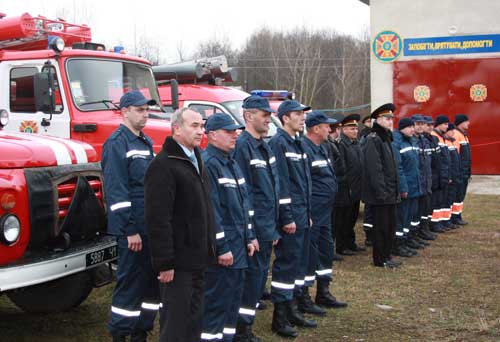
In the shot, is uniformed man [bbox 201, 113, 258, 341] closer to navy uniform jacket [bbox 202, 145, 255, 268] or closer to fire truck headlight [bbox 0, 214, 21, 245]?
navy uniform jacket [bbox 202, 145, 255, 268]

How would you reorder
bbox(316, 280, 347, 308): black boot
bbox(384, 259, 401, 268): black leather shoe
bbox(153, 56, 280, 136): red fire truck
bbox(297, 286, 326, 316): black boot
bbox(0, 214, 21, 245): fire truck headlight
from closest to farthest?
1. bbox(0, 214, 21, 245): fire truck headlight
2. bbox(297, 286, 326, 316): black boot
3. bbox(316, 280, 347, 308): black boot
4. bbox(384, 259, 401, 268): black leather shoe
5. bbox(153, 56, 280, 136): red fire truck

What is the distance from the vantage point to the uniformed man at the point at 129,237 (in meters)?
4.88

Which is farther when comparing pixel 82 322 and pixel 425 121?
pixel 425 121

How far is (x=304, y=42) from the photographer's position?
169ft

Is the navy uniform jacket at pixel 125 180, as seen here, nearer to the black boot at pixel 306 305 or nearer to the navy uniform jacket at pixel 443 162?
the black boot at pixel 306 305

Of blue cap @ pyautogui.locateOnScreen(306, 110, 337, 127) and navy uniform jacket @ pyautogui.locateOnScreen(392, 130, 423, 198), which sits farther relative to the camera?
navy uniform jacket @ pyautogui.locateOnScreen(392, 130, 423, 198)

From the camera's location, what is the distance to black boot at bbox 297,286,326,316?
20.8ft

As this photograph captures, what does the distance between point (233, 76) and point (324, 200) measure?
696 cm

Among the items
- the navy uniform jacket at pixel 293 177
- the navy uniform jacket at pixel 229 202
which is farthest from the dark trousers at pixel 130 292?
the navy uniform jacket at pixel 293 177

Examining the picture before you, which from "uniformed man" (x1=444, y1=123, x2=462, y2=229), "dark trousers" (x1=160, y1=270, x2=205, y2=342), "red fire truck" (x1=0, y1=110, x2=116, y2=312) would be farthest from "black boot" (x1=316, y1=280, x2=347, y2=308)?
"uniformed man" (x1=444, y1=123, x2=462, y2=229)

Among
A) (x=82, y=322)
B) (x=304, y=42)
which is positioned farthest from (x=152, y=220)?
(x=304, y=42)

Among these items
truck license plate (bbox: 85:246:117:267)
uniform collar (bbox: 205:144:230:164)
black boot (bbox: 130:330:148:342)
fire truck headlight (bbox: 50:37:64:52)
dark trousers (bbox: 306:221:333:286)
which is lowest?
black boot (bbox: 130:330:148:342)

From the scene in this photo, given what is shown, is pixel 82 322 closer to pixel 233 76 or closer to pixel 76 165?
pixel 76 165

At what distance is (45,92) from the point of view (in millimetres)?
7105
